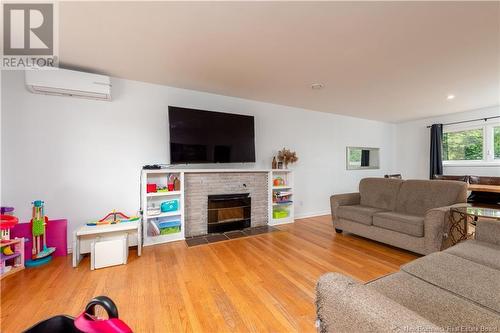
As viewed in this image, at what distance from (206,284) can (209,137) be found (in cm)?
214

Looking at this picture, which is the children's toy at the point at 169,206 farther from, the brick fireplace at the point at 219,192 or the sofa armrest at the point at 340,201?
the sofa armrest at the point at 340,201

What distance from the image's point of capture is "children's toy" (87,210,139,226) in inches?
105

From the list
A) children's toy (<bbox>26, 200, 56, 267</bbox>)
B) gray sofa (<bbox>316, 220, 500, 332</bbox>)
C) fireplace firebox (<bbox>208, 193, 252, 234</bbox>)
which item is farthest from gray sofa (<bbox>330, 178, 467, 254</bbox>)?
children's toy (<bbox>26, 200, 56, 267</bbox>)

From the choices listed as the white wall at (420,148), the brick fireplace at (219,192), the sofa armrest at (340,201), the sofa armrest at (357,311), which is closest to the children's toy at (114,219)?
the brick fireplace at (219,192)

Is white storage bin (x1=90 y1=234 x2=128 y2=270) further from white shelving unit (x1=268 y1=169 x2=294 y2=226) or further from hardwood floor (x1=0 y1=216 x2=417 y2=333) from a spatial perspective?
white shelving unit (x1=268 y1=169 x2=294 y2=226)

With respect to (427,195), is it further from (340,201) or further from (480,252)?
(480,252)

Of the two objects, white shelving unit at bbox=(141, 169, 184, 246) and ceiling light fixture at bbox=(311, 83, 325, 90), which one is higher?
ceiling light fixture at bbox=(311, 83, 325, 90)

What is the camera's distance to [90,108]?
289 centimetres

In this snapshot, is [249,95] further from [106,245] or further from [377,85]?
[106,245]

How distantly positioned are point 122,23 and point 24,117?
1888mm

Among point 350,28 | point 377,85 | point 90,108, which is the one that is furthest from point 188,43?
point 377,85

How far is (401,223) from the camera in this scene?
2.66 m

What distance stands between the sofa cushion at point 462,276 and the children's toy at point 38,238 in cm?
353

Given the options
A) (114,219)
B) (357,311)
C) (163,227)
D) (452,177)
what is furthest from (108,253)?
(452,177)
